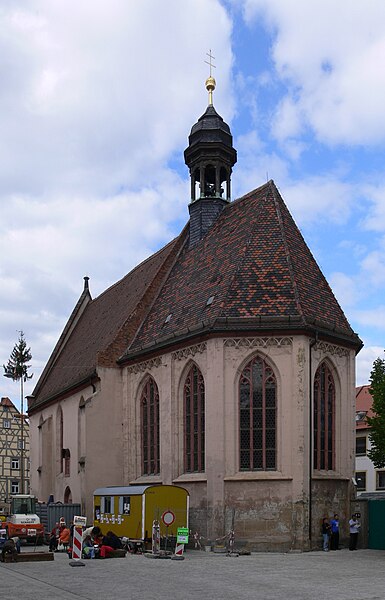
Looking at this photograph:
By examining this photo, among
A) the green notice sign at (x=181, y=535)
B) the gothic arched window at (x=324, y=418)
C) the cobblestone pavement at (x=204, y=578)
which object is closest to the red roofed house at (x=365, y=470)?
the gothic arched window at (x=324, y=418)

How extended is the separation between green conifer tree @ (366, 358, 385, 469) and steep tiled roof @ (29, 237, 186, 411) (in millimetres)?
10575

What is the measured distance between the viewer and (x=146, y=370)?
34.0 metres

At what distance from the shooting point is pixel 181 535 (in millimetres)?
24922

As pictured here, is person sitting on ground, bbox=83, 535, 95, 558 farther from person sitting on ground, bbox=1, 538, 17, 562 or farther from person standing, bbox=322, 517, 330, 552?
person standing, bbox=322, 517, 330, 552

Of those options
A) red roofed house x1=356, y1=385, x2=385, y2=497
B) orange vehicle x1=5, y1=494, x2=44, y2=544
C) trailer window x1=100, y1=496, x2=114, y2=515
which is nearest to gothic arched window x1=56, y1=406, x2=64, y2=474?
orange vehicle x1=5, y1=494, x2=44, y2=544

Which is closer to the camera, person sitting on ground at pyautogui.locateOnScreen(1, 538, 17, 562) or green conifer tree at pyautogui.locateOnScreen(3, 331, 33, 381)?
person sitting on ground at pyautogui.locateOnScreen(1, 538, 17, 562)

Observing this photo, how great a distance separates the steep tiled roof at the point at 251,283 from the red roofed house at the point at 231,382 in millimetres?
63

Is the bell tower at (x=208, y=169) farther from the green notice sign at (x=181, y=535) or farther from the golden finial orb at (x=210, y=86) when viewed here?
the green notice sign at (x=181, y=535)

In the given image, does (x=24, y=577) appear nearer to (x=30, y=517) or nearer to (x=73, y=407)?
(x=30, y=517)

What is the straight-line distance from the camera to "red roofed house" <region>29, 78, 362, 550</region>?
2822cm

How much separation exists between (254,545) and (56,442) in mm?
18817

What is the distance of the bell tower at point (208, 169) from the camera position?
3831cm

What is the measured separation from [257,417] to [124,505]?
5560 millimetres

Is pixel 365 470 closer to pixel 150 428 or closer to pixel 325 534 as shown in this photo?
pixel 150 428
